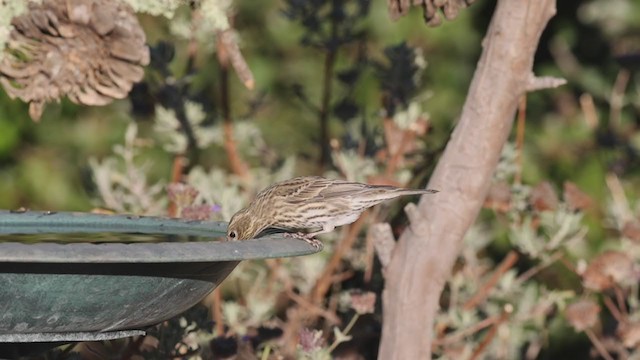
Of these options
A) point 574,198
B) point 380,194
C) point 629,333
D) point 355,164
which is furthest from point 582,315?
point 355,164

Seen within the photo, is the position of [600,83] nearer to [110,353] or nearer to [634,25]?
[634,25]

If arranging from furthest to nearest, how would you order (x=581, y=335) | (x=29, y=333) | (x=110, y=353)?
(x=581, y=335) < (x=110, y=353) < (x=29, y=333)

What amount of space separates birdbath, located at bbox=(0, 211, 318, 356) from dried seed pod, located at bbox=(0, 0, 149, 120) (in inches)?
24.7

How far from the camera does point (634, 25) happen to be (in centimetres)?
598

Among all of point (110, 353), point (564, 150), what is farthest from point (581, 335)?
point (110, 353)

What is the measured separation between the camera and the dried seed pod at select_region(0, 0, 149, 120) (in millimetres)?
3023

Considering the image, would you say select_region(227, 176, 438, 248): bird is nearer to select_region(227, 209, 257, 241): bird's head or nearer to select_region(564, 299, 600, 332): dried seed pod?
select_region(227, 209, 257, 241): bird's head

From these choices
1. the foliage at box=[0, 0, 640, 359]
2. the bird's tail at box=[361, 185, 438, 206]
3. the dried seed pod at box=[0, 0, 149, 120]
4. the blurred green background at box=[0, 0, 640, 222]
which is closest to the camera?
the dried seed pod at box=[0, 0, 149, 120]

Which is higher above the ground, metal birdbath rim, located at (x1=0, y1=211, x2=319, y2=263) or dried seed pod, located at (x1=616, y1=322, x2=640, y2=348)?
metal birdbath rim, located at (x1=0, y1=211, x2=319, y2=263)

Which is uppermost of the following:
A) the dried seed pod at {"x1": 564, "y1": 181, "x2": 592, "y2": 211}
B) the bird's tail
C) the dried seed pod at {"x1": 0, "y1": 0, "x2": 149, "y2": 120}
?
the dried seed pod at {"x1": 0, "y1": 0, "x2": 149, "y2": 120}

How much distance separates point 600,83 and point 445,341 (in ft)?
8.26

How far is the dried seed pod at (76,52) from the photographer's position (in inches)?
119

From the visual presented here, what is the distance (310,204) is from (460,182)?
0.68 meters

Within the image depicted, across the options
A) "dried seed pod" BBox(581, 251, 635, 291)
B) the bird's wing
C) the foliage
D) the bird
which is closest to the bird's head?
the bird
